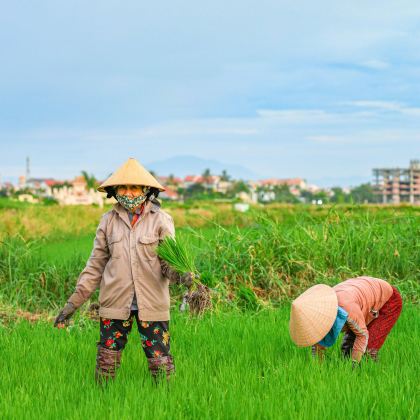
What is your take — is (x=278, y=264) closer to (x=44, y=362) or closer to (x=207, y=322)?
(x=207, y=322)

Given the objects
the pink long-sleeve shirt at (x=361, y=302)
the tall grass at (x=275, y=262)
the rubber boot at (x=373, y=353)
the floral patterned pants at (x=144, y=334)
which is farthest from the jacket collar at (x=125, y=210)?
the tall grass at (x=275, y=262)

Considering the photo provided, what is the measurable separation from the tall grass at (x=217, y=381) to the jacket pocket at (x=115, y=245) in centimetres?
72

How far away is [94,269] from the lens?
13.7 feet

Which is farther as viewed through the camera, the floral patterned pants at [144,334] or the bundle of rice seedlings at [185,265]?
the floral patterned pants at [144,334]

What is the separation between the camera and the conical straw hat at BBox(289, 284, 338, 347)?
368 centimetres

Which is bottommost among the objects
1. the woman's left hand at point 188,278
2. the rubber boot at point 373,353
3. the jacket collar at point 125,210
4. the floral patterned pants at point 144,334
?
the rubber boot at point 373,353

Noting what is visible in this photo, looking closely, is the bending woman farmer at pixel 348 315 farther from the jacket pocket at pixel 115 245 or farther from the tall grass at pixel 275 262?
the tall grass at pixel 275 262

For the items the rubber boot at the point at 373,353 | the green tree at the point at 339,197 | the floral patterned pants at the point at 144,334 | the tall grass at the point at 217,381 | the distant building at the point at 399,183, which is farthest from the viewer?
the distant building at the point at 399,183

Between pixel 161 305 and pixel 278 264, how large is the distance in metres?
3.43

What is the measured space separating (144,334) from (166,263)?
43 centimetres

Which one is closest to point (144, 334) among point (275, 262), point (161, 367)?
point (161, 367)

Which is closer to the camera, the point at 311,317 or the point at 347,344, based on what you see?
the point at 311,317

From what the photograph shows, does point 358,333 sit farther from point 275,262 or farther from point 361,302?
point 275,262

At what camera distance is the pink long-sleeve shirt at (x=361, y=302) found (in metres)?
3.98
